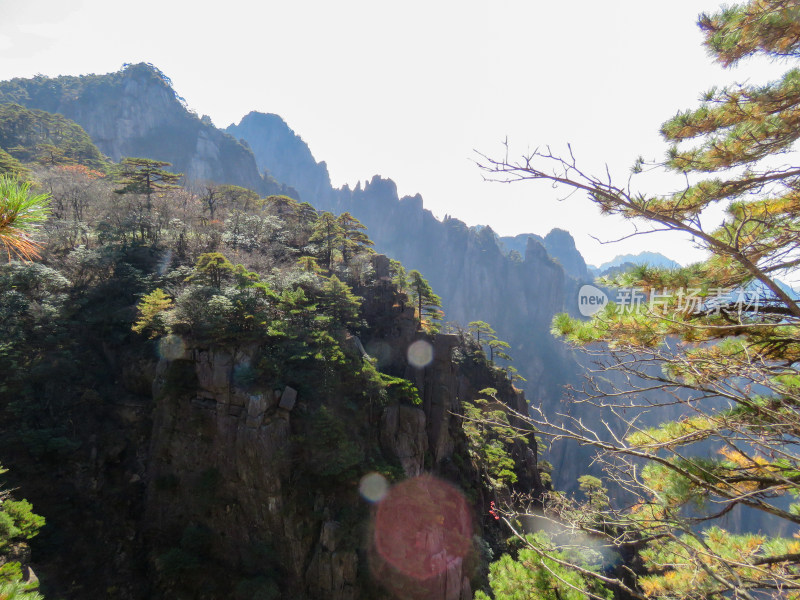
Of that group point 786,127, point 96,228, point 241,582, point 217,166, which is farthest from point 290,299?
point 217,166

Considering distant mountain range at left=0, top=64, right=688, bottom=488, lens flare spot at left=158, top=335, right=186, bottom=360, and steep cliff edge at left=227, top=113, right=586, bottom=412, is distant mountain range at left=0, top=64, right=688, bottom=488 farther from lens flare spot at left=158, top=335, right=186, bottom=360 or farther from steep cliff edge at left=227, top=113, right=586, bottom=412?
lens flare spot at left=158, top=335, right=186, bottom=360

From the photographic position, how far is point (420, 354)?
47.6 ft

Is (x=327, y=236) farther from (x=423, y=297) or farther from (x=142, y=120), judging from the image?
(x=142, y=120)

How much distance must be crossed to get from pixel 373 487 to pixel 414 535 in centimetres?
166

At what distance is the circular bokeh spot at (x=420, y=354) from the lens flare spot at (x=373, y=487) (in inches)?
224

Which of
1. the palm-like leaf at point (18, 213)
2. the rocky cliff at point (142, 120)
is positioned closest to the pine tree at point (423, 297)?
the palm-like leaf at point (18, 213)

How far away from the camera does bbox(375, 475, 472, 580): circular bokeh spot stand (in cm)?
853

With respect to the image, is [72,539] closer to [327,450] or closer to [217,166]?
[327,450]

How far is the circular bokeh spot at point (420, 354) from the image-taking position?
1428 centimetres

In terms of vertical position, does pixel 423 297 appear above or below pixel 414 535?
above

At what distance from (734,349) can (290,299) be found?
9.70 metres

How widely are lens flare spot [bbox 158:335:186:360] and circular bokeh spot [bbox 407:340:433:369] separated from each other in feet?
27.5

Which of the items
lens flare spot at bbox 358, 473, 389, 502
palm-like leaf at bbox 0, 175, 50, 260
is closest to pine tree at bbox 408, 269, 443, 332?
lens flare spot at bbox 358, 473, 389, 502

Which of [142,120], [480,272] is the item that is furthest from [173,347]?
[142,120]
